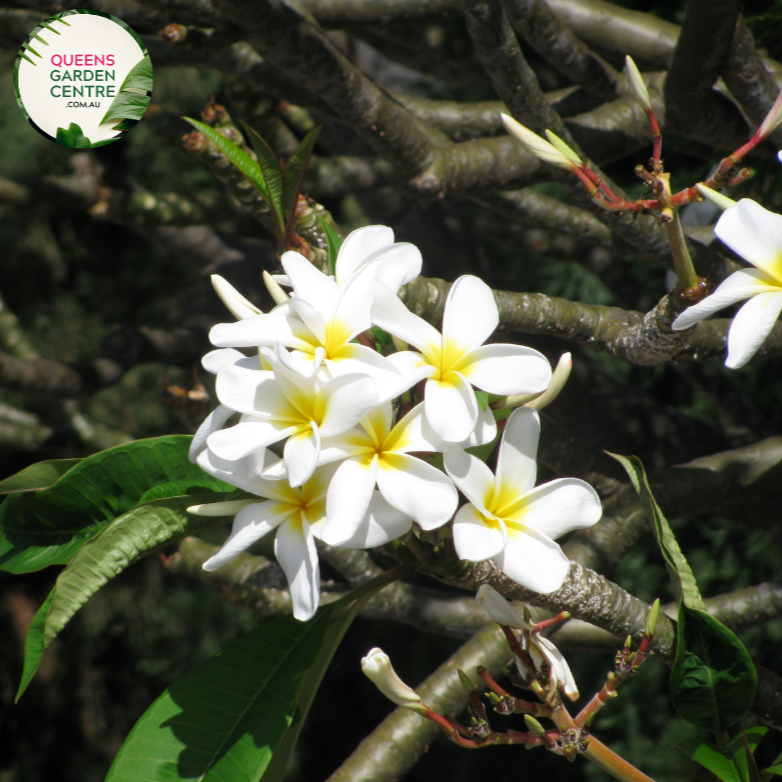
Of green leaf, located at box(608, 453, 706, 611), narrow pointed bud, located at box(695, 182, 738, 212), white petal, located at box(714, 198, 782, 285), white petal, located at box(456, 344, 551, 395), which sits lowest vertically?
green leaf, located at box(608, 453, 706, 611)

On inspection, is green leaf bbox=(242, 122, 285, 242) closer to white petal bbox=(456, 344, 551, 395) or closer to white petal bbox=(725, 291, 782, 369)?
white petal bbox=(456, 344, 551, 395)

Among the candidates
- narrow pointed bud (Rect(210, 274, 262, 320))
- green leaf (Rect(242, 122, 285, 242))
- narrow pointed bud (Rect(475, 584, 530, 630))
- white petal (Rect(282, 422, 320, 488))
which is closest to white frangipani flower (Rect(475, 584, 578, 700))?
narrow pointed bud (Rect(475, 584, 530, 630))

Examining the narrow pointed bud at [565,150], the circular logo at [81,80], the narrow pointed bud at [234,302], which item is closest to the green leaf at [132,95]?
the circular logo at [81,80]

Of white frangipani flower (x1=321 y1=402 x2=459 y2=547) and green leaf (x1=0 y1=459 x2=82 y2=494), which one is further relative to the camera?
green leaf (x1=0 y1=459 x2=82 y2=494)

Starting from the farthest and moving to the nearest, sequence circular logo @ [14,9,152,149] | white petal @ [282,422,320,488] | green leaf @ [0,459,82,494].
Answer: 1. circular logo @ [14,9,152,149]
2. green leaf @ [0,459,82,494]
3. white petal @ [282,422,320,488]

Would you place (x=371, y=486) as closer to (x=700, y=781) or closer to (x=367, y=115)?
(x=367, y=115)

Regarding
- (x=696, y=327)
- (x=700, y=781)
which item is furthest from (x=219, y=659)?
(x=700, y=781)

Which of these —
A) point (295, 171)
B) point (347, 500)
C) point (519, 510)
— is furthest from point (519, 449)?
point (295, 171)

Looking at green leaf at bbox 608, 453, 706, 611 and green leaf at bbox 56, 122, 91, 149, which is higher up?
green leaf at bbox 56, 122, 91, 149
